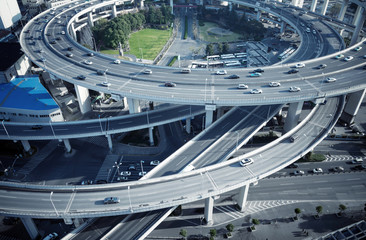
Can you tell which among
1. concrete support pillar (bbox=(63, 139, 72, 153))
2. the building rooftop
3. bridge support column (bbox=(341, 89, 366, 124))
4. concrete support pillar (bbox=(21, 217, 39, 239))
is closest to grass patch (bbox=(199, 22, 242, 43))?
bridge support column (bbox=(341, 89, 366, 124))

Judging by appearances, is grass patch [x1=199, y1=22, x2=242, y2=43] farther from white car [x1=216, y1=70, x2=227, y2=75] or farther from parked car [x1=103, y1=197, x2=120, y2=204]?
parked car [x1=103, y1=197, x2=120, y2=204]

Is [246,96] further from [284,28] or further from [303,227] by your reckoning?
[284,28]

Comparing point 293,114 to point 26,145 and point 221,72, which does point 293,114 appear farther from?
point 26,145

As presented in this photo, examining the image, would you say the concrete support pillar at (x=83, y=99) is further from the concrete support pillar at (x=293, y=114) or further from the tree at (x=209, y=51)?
the tree at (x=209, y=51)

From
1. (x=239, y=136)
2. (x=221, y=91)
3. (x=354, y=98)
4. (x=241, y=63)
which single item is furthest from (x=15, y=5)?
(x=354, y=98)

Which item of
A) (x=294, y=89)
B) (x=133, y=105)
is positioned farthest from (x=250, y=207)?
(x=133, y=105)
